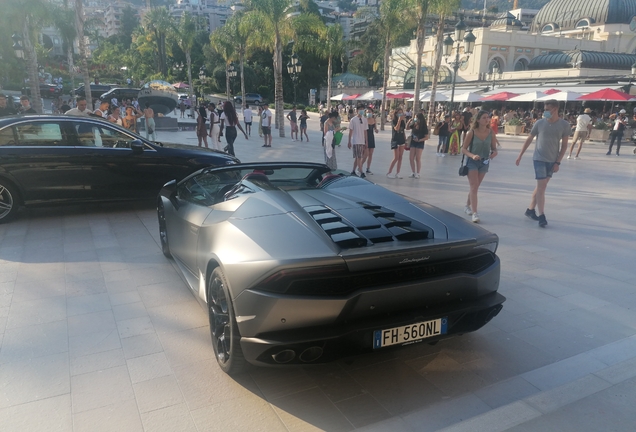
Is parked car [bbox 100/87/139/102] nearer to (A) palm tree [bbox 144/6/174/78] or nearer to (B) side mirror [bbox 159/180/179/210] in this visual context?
(A) palm tree [bbox 144/6/174/78]

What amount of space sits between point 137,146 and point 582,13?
65758 mm

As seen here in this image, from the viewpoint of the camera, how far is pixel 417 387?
9.95 ft

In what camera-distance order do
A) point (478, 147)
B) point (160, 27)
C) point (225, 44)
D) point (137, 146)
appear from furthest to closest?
point (160, 27)
point (225, 44)
point (137, 146)
point (478, 147)

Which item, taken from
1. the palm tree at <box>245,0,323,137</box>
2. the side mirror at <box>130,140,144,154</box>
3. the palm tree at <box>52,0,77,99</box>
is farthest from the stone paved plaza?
the palm tree at <box>52,0,77,99</box>

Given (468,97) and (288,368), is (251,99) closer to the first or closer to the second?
(468,97)

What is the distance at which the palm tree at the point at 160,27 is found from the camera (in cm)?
5914

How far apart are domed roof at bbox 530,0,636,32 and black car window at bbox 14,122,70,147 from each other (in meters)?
63.4

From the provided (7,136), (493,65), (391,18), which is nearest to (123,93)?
(391,18)

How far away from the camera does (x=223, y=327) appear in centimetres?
315

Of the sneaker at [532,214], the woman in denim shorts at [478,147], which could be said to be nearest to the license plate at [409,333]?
the woman in denim shorts at [478,147]

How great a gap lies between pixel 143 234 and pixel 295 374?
13.6ft

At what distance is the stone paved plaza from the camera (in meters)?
2.71

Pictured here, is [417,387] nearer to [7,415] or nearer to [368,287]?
[368,287]

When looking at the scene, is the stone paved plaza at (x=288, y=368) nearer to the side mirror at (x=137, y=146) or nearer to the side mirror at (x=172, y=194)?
the side mirror at (x=172, y=194)
